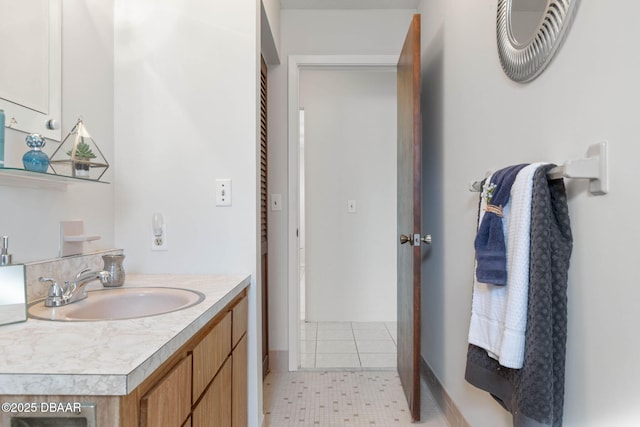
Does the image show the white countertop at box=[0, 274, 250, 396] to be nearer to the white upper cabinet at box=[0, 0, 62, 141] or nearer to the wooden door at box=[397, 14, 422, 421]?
the white upper cabinet at box=[0, 0, 62, 141]

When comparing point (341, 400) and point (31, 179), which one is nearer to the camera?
point (31, 179)

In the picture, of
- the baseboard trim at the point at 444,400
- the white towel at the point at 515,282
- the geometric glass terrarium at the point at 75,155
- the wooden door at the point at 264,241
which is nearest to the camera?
the white towel at the point at 515,282

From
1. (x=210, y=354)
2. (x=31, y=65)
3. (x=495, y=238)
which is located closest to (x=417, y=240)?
(x=495, y=238)

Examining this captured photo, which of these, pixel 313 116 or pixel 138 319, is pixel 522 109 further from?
pixel 313 116

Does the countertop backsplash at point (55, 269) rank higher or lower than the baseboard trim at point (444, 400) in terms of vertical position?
higher

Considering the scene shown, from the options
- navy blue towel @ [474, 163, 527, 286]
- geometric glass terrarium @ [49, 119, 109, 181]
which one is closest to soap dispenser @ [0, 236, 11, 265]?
geometric glass terrarium @ [49, 119, 109, 181]

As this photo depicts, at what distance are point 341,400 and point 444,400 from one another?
0.57m

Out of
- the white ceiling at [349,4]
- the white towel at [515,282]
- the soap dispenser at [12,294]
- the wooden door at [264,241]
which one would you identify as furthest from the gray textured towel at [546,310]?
the white ceiling at [349,4]

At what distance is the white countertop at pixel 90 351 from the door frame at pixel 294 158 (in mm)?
1476

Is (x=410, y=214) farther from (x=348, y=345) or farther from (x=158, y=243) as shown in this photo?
(x=348, y=345)

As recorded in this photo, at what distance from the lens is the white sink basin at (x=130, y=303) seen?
1070 mm

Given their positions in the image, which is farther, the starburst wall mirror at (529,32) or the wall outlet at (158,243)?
the wall outlet at (158,243)

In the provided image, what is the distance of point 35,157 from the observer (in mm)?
1016

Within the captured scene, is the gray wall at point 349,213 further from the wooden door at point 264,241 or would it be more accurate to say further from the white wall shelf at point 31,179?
the white wall shelf at point 31,179
